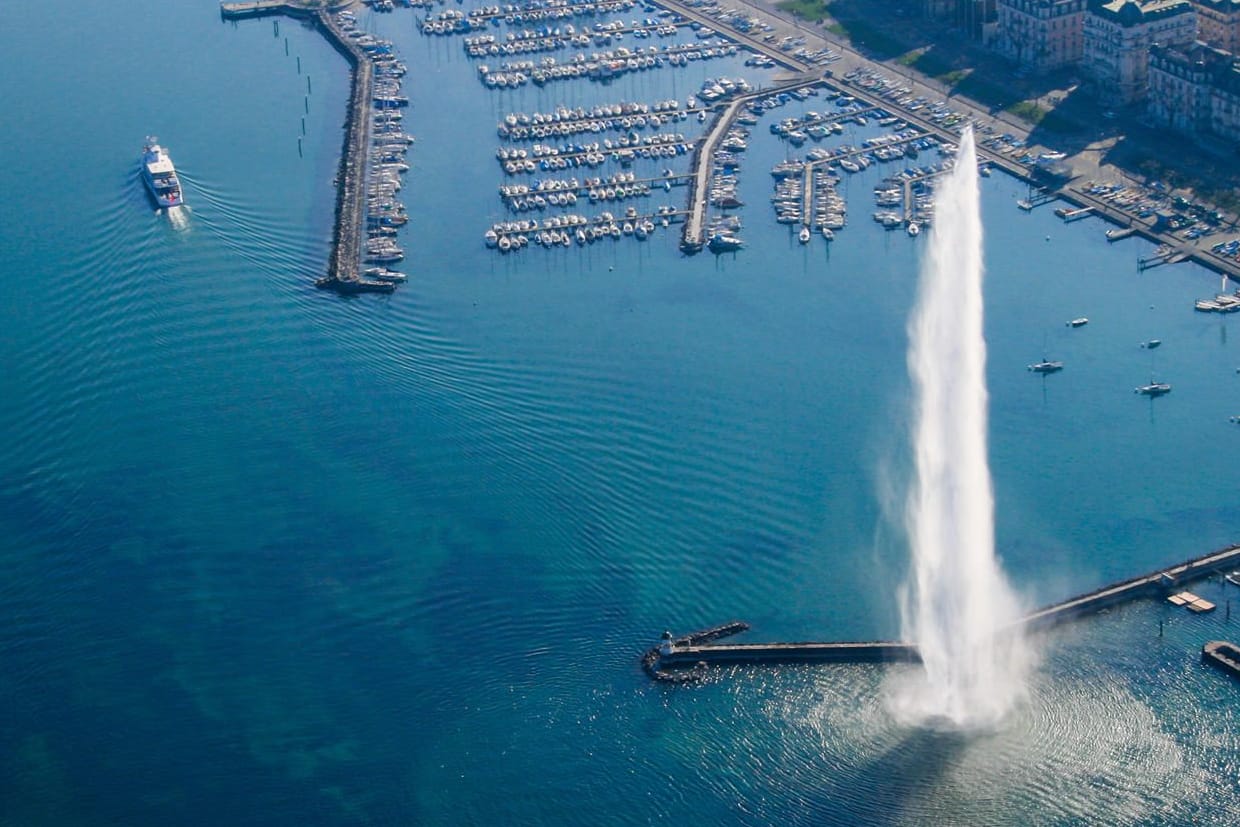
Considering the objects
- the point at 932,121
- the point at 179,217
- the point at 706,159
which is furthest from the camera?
the point at 932,121

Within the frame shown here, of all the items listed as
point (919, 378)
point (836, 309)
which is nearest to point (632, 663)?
point (919, 378)

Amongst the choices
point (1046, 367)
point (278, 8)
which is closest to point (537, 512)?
point (1046, 367)

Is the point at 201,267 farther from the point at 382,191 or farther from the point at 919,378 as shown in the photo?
the point at 919,378

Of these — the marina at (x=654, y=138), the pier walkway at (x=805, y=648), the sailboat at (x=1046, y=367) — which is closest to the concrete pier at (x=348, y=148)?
the marina at (x=654, y=138)

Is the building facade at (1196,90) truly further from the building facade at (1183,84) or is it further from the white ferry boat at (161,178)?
the white ferry boat at (161,178)

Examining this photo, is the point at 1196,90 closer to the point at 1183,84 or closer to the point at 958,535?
the point at 1183,84

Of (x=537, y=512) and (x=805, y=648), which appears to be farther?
(x=537, y=512)
